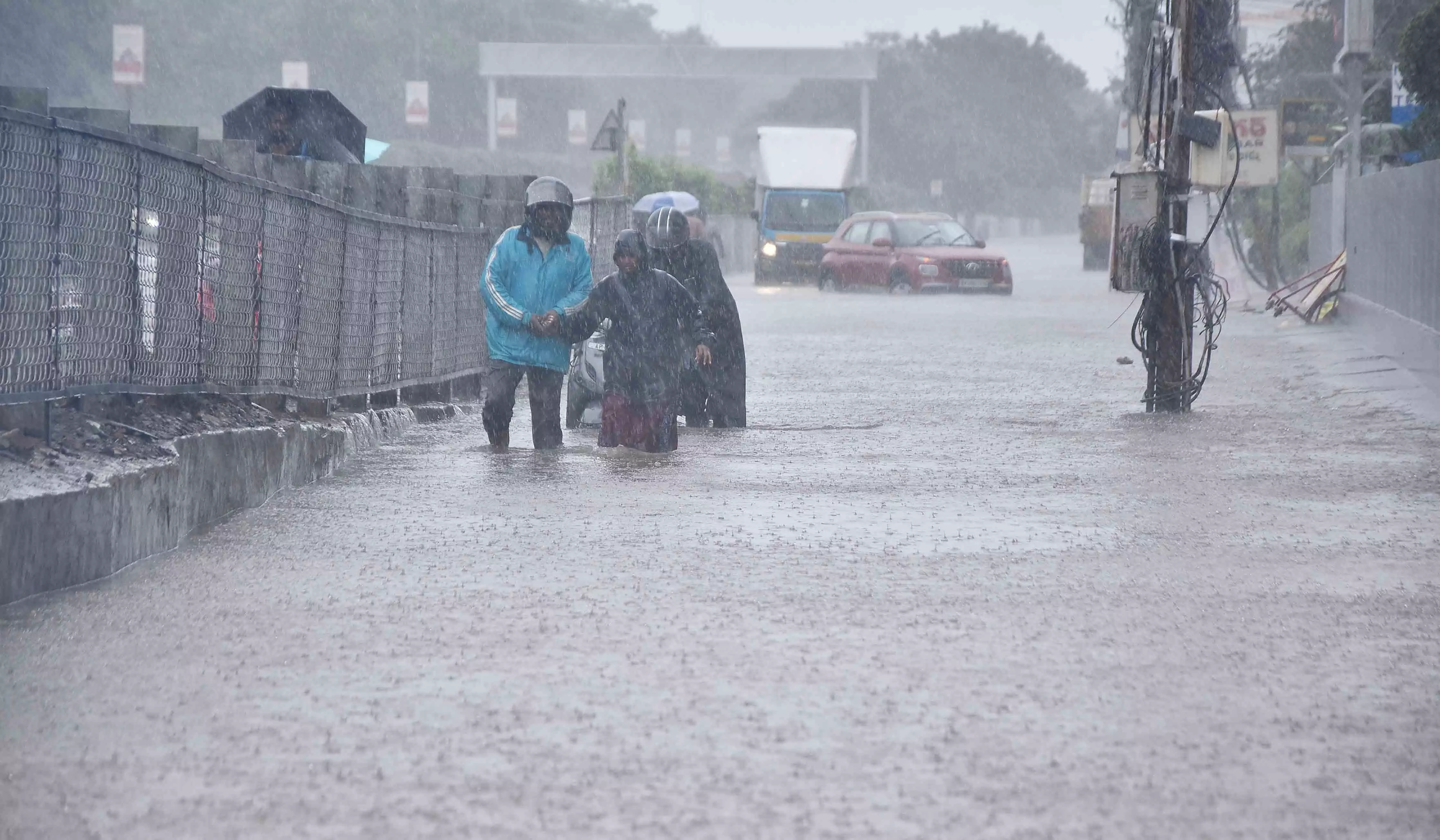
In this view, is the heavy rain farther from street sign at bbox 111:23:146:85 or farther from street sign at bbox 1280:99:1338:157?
street sign at bbox 111:23:146:85

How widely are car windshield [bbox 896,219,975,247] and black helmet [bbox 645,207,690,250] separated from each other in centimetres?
2681

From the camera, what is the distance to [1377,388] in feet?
51.9

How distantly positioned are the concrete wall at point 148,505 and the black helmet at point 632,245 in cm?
193

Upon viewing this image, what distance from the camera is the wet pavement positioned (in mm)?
4367

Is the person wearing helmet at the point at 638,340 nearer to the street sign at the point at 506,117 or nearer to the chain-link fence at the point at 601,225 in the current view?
the chain-link fence at the point at 601,225

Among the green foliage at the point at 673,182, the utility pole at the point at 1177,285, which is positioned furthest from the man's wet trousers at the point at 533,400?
the green foliage at the point at 673,182

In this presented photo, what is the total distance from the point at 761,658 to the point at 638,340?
5.93m

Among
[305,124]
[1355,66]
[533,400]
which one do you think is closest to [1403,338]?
[533,400]

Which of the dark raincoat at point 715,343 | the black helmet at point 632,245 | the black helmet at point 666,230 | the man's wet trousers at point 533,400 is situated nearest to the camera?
the black helmet at point 632,245

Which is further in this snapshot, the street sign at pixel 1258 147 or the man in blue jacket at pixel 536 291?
the street sign at pixel 1258 147

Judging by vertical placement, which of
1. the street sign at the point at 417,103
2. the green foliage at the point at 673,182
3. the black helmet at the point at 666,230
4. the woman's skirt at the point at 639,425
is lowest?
the woman's skirt at the point at 639,425

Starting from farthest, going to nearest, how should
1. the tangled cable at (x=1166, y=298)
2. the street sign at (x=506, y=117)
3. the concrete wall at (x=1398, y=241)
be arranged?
→ the street sign at (x=506, y=117) → the concrete wall at (x=1398, y=241) → the tangled cable at (x=1166, y=298)

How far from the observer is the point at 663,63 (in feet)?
257

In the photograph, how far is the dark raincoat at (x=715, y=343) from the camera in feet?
41.5
